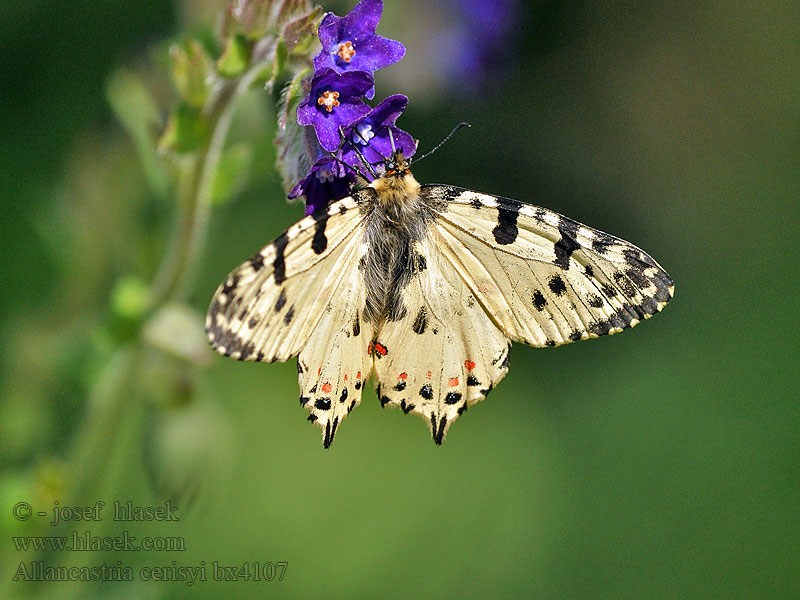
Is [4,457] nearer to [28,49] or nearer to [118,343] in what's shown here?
[118,343]

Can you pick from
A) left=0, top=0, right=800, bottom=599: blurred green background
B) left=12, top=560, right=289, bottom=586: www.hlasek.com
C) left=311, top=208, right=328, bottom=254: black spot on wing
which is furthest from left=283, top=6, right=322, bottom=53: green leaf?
left=12, top=560, right=289, bottom=586: www.hlasek.com

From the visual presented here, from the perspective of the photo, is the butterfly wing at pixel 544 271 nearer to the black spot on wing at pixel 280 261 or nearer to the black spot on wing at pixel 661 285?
the black spot on wing at pixel 661 285

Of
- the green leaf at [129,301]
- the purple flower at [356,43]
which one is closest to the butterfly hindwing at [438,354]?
the purple flower at [356,43]

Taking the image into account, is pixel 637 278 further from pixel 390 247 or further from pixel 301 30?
pixel 301 30

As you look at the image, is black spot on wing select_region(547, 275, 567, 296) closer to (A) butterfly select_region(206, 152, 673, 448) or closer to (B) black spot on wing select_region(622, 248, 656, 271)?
(A) butterfly select_region(206, 152, 673, 448)

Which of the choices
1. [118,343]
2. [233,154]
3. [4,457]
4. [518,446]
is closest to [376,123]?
[233,154]

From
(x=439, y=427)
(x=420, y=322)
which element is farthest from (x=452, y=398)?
(x=420, y=322)

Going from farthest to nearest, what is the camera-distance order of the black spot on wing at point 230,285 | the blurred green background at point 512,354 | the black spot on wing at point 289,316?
the blurred green background at point 512,354, the black spot on wing at point 289,316, the black spot on wing at point 230,285
